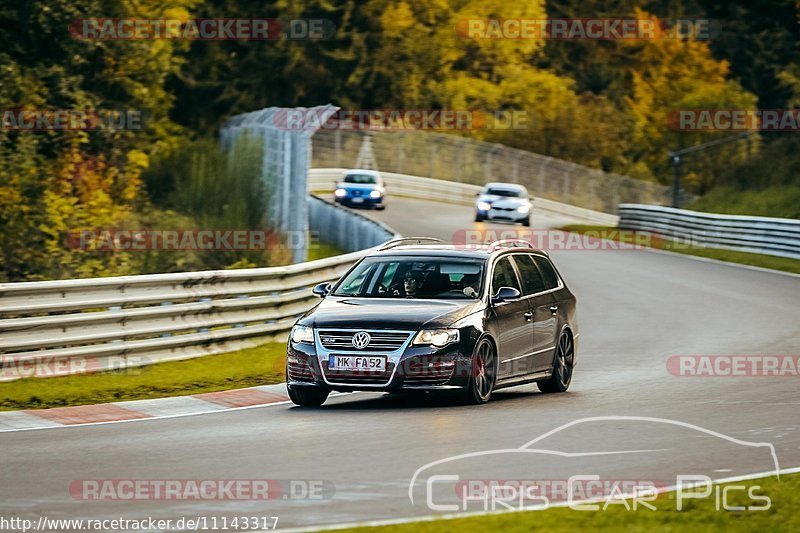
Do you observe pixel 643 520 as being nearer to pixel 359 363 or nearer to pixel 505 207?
pixel 359 363

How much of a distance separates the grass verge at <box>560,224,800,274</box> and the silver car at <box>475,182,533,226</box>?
2.39 meters

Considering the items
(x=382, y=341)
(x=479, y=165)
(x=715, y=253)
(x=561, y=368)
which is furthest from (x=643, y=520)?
(x=479, y=165)

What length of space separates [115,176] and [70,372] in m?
27.7

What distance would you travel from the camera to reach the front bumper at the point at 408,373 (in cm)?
1393

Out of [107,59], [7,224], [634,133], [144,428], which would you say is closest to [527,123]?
[634,133]

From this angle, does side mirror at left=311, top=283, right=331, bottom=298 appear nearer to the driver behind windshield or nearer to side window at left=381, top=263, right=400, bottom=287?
side window at left=381, top=263, right=400, bottom=287

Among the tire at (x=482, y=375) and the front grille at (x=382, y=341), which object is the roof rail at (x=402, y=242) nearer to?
the tire at (x=482, y=375)

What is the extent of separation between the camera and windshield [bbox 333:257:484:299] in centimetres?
1507

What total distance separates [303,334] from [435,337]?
4.06ft

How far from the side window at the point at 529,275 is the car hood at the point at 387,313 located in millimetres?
1444

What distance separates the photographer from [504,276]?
15703 mm

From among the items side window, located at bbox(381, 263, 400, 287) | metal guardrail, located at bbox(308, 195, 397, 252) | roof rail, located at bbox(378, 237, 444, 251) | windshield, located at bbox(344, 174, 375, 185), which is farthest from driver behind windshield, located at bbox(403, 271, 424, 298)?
windshield, located at bbox(344, 174, 375, 185)

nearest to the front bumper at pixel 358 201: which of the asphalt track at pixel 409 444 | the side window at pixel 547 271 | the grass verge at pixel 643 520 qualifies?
the asphalt track at pixel 409 444

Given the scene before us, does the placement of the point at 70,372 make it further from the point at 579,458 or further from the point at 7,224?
the point at 7,224
